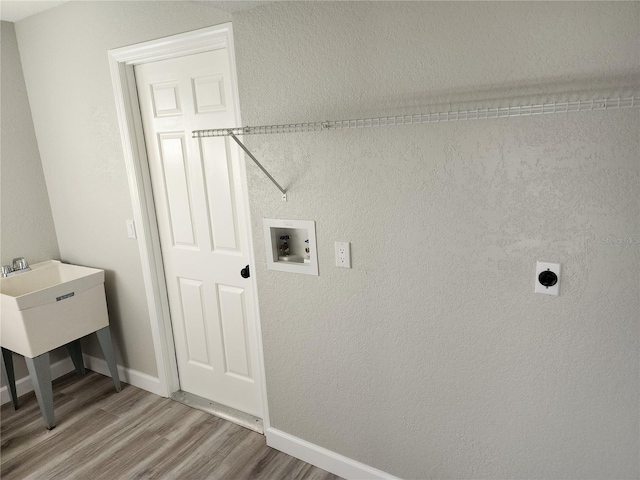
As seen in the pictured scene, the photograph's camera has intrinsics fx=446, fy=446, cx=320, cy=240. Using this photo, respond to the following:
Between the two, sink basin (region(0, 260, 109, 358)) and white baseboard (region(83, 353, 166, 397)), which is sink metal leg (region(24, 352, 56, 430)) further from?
white baseboard (region(83, 353, 166, 397))

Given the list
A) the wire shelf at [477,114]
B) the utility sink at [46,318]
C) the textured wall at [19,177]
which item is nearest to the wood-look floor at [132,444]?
the utility sink at [46,318]

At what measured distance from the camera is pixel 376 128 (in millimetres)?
1692

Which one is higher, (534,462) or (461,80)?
(461,80)

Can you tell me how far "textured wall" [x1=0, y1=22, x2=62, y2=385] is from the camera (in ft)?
9.27

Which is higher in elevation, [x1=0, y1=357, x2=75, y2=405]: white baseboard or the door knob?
the door knob

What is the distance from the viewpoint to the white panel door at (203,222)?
2287mm

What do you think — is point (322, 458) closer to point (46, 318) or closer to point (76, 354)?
point (46, 318)

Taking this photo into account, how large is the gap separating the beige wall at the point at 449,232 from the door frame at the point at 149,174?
2.4 inches

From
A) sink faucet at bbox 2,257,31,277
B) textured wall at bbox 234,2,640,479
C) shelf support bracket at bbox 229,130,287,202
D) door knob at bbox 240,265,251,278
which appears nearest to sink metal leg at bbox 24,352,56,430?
sink faucet at bbox 2,257,31,277

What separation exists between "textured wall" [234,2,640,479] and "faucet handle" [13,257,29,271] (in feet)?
5.86

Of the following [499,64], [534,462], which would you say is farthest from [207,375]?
[499,64]

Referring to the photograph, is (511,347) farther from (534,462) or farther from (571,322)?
(534,462)

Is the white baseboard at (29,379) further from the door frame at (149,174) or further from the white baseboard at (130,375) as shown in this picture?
the door frame at (149,174)

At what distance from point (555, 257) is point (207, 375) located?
2.13 meters
